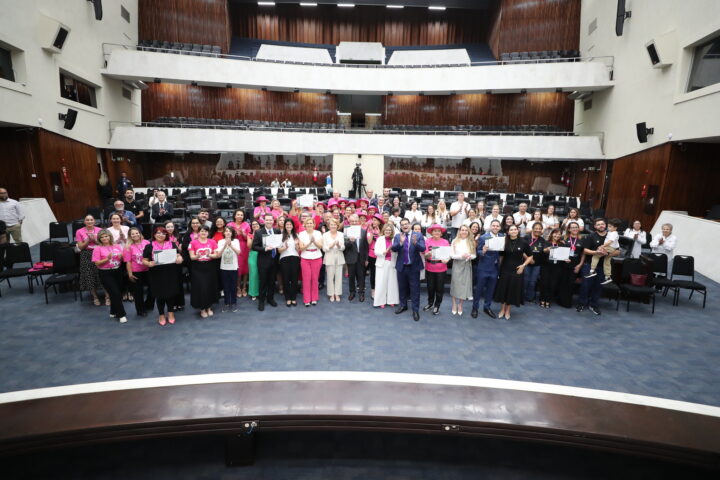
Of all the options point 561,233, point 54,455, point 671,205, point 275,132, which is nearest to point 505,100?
point 671,205

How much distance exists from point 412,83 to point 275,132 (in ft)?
24.8

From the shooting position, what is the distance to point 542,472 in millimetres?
3131

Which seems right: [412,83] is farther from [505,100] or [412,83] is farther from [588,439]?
[588,439]

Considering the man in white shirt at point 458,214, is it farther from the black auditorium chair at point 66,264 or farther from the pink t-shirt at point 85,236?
the black auditorium chair at point 66,264

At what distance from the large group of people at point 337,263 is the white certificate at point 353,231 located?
0.7 inches

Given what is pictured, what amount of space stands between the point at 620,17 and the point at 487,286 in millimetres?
14626

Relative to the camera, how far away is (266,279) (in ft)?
21.3

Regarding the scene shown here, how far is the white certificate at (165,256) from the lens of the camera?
5.54 meters

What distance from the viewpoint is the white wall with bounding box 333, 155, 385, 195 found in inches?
808

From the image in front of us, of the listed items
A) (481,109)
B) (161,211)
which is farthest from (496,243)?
(481,109)

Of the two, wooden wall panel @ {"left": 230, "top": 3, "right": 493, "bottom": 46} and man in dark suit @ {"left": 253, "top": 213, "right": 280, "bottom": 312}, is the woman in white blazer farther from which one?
wooden wall panel @ {"left": 230, "top": 3, "right": 493, "bottom": 46}

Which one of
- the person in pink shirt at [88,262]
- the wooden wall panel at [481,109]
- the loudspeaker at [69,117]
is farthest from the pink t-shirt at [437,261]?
the wooden wall panel at [481,109]

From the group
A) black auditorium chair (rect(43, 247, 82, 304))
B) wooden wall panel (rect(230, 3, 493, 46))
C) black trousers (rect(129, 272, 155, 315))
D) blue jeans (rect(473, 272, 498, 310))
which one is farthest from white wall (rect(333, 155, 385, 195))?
black trousers (rect(129, 272, 155, 315))

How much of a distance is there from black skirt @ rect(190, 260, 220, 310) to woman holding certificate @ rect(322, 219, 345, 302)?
6.45ft
